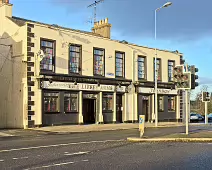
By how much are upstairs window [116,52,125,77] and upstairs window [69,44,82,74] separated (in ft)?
14.5

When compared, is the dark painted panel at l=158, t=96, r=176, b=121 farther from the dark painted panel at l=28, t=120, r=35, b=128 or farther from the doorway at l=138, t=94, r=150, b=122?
the dark painted panel at l=28, t=120, r=35, b=128

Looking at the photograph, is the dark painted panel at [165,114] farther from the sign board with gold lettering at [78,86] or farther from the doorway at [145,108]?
the sign board with gold lettering at [78,86]

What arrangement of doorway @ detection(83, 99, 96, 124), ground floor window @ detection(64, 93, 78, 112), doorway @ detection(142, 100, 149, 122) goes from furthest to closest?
1. doorway @ detection(142, 100, 149, 122)
2. doorway @ detection(83, 99, 96, 124)
3. ground floor window @ detection(64, 93, 78, 112)

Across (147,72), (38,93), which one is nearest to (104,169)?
(38,93)

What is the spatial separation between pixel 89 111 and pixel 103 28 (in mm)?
8743

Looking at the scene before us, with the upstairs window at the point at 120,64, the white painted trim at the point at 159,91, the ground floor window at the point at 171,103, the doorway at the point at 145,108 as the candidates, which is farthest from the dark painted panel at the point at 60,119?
the ground floor window at the point at 171,103

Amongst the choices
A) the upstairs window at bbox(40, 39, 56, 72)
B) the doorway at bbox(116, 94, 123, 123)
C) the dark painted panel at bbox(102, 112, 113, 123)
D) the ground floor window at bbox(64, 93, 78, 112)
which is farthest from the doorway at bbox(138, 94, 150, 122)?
the upstairs window at bbox(40, 39, 56, 72)

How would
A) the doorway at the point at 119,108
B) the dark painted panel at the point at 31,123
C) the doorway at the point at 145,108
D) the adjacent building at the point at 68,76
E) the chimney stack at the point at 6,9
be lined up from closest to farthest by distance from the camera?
the dark painted panel at the point at 31,123, the adjacent building at the point at 68,76, the chimney stack at the point at 6,9, the doorway at the point at 119,108, the doorway at the point at 145,108

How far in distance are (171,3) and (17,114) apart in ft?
47.6

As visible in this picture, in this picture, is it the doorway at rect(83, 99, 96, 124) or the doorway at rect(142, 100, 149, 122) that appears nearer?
the doorway at rect(83, 99, 96, 124)

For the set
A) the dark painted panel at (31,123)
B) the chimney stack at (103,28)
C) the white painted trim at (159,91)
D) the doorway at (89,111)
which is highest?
the chimney stack at (103,28)

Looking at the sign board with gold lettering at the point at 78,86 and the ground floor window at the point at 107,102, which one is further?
the ground floor window at the point at 107,102

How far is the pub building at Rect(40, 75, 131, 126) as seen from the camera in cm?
2403

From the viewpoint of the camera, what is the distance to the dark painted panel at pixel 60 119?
78.3ft
